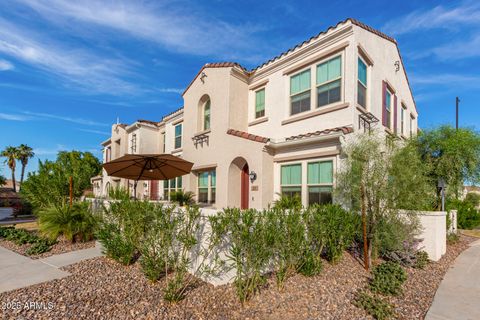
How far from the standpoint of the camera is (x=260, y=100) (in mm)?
13125

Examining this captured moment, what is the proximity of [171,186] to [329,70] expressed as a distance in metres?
11.6

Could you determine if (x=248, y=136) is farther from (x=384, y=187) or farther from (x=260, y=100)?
(x=384, y=187)

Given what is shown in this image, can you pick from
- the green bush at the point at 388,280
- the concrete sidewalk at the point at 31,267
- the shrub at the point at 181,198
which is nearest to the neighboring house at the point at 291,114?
the shrub at the point at 181,198

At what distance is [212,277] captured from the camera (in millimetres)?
5820

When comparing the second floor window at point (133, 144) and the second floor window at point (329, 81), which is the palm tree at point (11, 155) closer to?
the second floor window at point (133, 144)

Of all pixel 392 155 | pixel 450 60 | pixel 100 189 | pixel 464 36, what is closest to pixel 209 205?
pixel 392 155

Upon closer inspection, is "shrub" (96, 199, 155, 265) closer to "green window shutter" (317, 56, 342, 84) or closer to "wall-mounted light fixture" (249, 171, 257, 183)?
"wall-mounted light fixture" (249, 171, 257, 183)

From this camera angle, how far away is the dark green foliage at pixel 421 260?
7770mm

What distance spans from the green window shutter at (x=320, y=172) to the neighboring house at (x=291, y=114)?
36mm

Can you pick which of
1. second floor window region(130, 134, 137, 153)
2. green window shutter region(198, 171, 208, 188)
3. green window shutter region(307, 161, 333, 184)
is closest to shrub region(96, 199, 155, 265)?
green window shutter region(307, 161, 333, 184)

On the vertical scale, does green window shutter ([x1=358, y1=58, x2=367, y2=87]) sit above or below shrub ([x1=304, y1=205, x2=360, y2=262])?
above

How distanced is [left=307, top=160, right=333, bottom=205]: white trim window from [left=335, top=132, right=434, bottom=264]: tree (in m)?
1.86

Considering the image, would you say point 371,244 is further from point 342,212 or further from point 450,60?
point 450,60

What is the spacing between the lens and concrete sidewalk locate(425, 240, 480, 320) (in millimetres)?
5078
